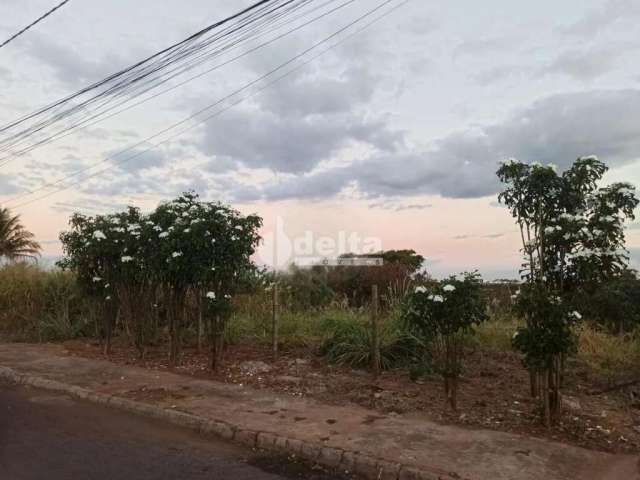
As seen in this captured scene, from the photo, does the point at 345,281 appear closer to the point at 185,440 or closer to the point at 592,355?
the point at 592,355

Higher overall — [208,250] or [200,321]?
[208,250]

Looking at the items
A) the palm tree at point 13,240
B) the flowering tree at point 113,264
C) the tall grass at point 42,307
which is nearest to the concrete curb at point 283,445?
the flowering tree at point 113,264

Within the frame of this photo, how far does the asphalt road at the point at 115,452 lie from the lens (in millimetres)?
5031

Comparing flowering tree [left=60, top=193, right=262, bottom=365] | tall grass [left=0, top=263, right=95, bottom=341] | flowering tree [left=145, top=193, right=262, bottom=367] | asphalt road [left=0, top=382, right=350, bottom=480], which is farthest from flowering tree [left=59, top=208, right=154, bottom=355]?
asphalt road [left=0, top=382, right=350, bottom=480]

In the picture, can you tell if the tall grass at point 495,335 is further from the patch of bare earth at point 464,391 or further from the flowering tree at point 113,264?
the flowering tree at point 113,264

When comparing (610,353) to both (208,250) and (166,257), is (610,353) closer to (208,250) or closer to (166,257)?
(208,250)

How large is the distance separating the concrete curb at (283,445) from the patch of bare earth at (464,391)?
45 cm

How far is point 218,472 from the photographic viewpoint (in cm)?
514

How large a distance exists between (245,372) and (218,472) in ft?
13.0

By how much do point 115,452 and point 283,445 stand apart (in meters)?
1.61

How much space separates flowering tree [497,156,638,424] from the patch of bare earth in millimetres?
481

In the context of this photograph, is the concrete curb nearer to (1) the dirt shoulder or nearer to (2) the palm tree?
(1) the dirt shoulder

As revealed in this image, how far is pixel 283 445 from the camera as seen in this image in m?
5.75

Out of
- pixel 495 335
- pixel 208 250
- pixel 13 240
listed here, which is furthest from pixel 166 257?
pixel 13 240
